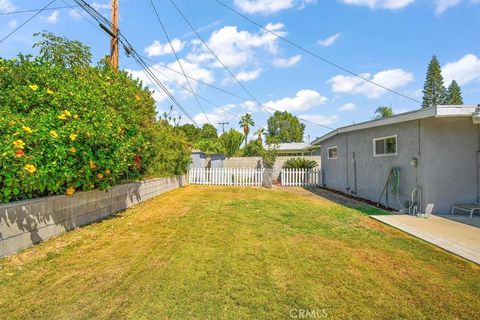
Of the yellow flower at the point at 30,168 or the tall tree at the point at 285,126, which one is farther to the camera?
the tall tree at the point at 285,126

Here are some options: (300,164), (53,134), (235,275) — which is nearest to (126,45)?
(53,134)

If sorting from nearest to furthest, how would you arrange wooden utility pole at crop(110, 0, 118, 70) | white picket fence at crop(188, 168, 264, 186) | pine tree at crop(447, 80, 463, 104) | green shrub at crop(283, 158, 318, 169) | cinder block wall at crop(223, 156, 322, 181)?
1. wooden utility pole at crop(110, 0, 118, 70)
2. white picket fence at crop(188, 168, 264, 186)
3. green shrub at crop(283, 158, 318, 169)
4. cinder block wall at crop(223, 156, 322, 181)
5. pine tree at crop(447, 80, 463, 104)

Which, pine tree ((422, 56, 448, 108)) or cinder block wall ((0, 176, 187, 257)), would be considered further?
pine tree ((422, 56, 448, 108))

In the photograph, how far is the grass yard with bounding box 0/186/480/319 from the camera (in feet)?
8.63

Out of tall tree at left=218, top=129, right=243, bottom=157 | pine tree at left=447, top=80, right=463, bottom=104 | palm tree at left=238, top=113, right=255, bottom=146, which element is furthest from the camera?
palm tree at left=238, top=113, right=255, bottom=146

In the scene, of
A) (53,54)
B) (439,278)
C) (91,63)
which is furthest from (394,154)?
(53,54)

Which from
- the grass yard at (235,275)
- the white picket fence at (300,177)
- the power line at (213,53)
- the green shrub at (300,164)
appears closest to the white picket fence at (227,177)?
the white picket fence at (300,177)

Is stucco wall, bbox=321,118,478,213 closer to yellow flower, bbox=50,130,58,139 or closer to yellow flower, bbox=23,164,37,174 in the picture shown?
yellow flower, bbox=50,130,58,139

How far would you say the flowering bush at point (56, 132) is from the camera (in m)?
4.04

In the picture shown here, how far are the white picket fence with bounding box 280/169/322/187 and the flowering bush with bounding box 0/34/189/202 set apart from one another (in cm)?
1087

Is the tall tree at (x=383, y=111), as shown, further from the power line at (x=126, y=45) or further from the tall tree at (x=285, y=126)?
the power line at (x=126, y=45)

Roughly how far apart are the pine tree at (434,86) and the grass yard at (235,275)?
52.0 metres

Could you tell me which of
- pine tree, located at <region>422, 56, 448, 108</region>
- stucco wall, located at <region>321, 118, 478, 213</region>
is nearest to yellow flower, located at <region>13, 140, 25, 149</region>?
stucco wall, located at <region>321, 118, 478, 213</region>

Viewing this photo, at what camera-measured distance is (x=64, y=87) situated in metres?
5.59
